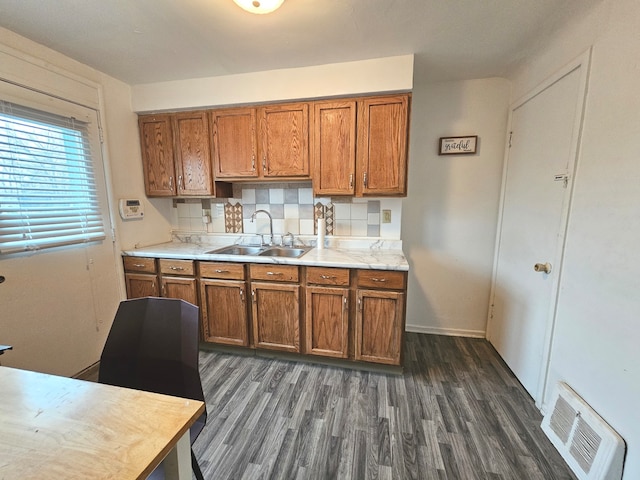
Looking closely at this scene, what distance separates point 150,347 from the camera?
1115 millimetres

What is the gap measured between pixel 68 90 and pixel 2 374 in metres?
1.97

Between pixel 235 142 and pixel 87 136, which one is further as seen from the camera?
pixel 235 142

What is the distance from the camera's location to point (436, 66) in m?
2.11

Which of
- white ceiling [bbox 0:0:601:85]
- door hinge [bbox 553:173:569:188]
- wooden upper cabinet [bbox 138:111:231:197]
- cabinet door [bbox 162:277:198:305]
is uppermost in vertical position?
white ceiling [bbox 0:0:601:85]

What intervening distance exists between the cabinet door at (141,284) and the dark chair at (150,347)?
54.2 inches

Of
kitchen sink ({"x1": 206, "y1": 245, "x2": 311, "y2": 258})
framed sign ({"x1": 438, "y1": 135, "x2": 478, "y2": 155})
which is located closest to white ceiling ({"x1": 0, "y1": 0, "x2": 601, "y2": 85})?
framed sign ({"x1": 438, "y1": 135, "x2": 478, "y2": 155})

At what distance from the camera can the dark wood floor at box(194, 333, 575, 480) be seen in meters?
1.36

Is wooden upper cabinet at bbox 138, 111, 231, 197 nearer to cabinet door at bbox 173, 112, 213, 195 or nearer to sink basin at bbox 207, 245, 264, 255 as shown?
cabinet door at bbox 173, 112, 213, 195

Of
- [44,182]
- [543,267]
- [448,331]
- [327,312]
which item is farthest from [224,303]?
[543,267]

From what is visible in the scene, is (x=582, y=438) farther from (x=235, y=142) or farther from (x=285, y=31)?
(x=235, y=142)

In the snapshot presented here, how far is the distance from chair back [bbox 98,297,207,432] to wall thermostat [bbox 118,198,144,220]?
158 cm

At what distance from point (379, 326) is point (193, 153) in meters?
2.16

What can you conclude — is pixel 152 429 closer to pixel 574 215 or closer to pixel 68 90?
pixel 574 215

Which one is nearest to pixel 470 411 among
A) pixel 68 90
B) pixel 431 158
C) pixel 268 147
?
pixel 431 158
